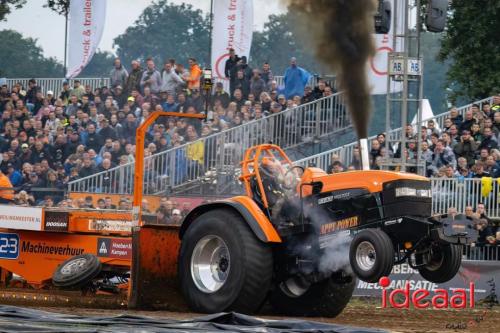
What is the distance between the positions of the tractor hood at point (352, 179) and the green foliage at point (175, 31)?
3077cm

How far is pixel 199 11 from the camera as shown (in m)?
42.2

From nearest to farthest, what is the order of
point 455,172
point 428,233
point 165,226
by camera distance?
point 428,233, point 165,226, point 455,172

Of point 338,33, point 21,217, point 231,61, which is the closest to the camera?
point 21,217

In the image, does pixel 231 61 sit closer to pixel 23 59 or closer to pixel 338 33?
pixel 338 33

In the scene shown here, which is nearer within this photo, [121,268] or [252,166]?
[252,166]

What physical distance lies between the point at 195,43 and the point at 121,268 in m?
30.8

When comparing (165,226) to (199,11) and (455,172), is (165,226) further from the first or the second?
(199,11)

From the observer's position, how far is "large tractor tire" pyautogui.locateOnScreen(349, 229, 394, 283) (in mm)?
10531

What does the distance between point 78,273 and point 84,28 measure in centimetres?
1299

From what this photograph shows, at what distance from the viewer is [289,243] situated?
11.7m

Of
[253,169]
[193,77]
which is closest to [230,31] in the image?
[193,77]

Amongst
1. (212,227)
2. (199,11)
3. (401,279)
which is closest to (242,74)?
(401,279)

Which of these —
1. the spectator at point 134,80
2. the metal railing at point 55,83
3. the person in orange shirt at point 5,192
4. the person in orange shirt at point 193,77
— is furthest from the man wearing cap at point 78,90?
the person in orange shirt at point 5,192

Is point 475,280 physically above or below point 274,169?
below
